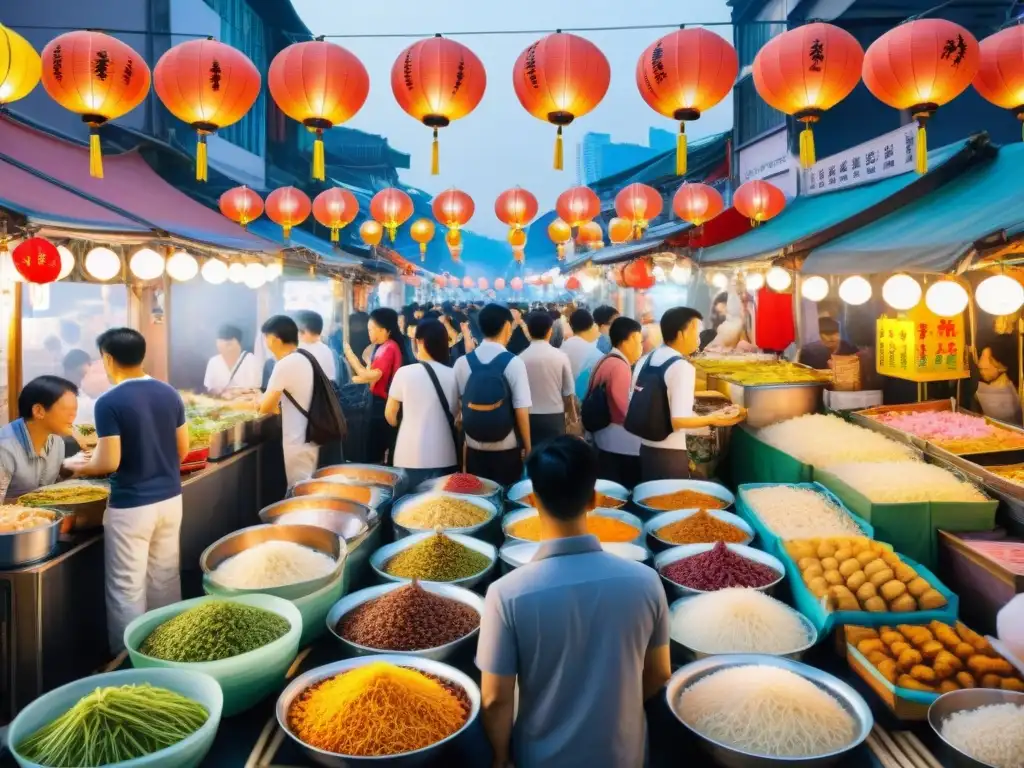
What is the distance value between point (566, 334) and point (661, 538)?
30.6ft

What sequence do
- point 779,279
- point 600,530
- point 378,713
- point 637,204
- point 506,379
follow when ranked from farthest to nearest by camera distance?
point 637,204 < point 779,279 < point 506,379 < point 600,530 < point 378,713

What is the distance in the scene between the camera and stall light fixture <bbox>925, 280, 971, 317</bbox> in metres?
6.06

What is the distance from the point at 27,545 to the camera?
4070mm

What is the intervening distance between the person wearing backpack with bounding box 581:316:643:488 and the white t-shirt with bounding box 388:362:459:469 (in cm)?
150

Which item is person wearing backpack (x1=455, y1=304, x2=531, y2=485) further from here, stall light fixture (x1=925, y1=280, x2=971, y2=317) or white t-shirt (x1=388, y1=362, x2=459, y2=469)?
stall light fixture (x1=925, y1=280, x2=971, y2=317)

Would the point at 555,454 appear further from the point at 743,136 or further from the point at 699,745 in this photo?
the point at 743,136

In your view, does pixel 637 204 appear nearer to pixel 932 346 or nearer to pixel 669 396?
pixel 932 346

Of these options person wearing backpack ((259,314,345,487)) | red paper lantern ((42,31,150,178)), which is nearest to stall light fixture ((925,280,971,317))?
person wearing backpack ((259,314,345,487))

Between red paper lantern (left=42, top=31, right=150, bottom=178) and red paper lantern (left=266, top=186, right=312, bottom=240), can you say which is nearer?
red paper lantern (left=42, top=31, right=150, bottom=178)

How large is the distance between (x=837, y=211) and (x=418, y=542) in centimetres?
784

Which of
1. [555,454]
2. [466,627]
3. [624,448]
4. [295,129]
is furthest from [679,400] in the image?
[295,129]

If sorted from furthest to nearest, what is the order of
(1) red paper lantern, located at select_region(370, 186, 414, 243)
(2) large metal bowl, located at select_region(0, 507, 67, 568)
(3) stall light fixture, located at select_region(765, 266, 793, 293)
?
1. (1) red paper lantern, located at select_region(370, 186, 414, 243)
2. (3) stall light fixture, located at select_region(765, 266, 793, 293)
3. (2) large metal bowl, located at select_region(0, 507, 67, 568)

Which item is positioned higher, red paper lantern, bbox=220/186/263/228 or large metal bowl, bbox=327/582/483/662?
red paper lantern, bbox=220/186/263/228

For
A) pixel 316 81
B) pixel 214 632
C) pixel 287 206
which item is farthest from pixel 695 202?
pixel 214 632
